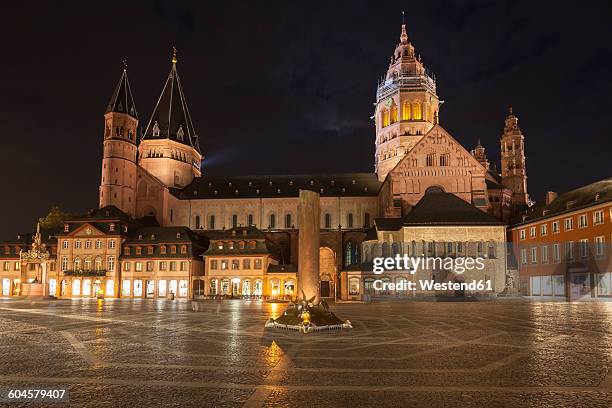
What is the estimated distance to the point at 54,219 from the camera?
9775 centimetres

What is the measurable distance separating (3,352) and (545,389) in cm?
1618

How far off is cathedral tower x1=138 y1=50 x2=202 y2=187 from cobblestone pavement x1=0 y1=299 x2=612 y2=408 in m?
77.9

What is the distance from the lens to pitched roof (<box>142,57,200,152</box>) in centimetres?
10369

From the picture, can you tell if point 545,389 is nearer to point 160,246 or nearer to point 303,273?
point 303,273

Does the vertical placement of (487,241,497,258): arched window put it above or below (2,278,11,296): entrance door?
above

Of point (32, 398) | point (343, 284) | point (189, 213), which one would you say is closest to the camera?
point (32, 398)

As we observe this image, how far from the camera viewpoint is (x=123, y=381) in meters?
13.0

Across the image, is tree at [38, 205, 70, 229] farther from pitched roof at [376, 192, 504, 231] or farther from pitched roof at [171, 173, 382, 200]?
pitched roof at [376, 192, 504, 231]

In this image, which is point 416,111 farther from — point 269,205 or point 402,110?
point 269,205

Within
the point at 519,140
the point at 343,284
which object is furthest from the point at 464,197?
the point at 519,140

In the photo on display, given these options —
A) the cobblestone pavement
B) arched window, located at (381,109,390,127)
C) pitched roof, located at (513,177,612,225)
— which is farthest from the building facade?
the cobblestone pavement

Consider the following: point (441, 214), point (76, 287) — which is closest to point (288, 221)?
point (441, 214)

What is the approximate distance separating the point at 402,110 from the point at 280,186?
2660 centimetres

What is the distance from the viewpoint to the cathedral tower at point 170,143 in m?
102
